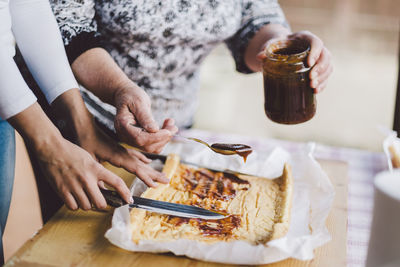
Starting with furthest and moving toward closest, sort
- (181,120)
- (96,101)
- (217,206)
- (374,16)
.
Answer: (374,16)
(181,120)
(96,101)
(217,206)

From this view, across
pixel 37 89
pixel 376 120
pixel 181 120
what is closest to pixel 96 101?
pixel 37 89

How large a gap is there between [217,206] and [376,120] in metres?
2.53

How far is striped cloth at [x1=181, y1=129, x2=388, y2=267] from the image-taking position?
1.60 metres

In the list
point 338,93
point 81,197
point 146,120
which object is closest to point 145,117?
point 146,120

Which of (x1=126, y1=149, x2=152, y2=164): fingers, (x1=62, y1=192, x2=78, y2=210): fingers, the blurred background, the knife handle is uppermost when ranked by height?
(x1=62, y1=192, x2=78, y2=210): fingers

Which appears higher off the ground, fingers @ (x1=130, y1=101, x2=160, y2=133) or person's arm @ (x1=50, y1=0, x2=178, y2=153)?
person's arm @ (x1=50, y1=0, x2=178, y2=153)

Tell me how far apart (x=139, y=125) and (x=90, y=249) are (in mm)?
310

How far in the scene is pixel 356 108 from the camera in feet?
11.1

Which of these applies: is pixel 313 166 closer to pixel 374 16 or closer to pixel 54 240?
pixel 54 240

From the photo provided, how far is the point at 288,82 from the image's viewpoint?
1040 millimetres

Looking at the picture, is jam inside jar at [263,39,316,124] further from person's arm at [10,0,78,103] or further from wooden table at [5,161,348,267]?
person's arm at [10,0,78,103]

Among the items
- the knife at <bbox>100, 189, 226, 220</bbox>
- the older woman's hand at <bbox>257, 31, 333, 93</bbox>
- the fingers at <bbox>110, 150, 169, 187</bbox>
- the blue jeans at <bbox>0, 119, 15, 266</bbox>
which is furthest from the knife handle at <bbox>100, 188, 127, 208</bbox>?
the older woman's hand at <bbox>257, 31, 333, 93</bbox>

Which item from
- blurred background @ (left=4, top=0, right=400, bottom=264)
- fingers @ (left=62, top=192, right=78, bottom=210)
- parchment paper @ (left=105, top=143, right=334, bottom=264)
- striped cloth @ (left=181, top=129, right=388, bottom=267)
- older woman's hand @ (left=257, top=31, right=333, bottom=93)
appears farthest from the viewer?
blurred background @ (left=4, top=0, right=400, bottom=264)

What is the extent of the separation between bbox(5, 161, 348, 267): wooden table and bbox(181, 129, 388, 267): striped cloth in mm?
583
